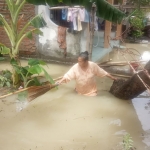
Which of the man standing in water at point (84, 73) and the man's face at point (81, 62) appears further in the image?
the man standing in water at point (84, 73)

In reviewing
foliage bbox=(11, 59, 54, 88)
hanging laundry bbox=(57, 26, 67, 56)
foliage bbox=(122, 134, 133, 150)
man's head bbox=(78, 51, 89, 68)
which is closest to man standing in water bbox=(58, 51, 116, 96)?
man's head bbox=(78, 51, 89, 68)

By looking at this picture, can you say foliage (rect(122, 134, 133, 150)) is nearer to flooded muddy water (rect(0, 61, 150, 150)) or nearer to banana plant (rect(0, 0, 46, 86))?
flooded muddy water (rect(0, 61, 150, 150))

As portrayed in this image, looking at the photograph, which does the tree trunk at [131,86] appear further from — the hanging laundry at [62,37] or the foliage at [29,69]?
the hanging laundry at [62,37]

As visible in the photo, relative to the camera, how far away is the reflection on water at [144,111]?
374 cm

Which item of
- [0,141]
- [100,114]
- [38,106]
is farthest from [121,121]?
[0,141]

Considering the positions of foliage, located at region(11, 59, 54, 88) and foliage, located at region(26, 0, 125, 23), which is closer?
foliage, located at region(26, 0, 125, 23)

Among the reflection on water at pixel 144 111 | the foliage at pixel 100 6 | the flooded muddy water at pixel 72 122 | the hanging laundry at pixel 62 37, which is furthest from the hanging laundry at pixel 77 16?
the reflection on water at pixel 144 111

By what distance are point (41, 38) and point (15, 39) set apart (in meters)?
2.51

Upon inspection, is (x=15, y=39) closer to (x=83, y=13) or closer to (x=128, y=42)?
(x=83, y=13)

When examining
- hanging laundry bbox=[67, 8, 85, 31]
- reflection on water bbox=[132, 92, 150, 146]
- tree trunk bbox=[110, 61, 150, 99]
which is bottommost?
reflection on water bbox=[132, 92, 150, 146]

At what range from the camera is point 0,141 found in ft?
11.3

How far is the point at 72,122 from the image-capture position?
4.09m

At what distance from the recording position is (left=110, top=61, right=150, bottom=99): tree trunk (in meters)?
4.09

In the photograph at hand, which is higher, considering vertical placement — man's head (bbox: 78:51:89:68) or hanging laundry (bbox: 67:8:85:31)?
hanging laundry (bbox: 67:8:85:31)
